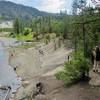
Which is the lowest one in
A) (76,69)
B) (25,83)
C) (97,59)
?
(25,83)

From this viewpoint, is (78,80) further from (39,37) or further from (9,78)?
(39,37)

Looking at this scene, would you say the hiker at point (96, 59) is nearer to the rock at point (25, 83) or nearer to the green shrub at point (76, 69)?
the green shrub at point (76, 69)

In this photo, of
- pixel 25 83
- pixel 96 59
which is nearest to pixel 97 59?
pixel 96 59

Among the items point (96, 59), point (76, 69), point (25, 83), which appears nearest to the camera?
point (76, 69)

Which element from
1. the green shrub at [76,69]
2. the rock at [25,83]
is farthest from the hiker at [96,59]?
the rock at [25,83]

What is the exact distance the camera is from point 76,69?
102ft

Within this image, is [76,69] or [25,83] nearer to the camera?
[76,69]

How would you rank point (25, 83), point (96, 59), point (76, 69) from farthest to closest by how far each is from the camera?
point (25, 83) → point (96, 59) → point (76, 69)

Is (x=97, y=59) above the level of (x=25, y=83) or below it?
above

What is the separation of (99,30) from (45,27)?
4733 inches

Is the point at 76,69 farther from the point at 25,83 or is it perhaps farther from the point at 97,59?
the point at 25,83

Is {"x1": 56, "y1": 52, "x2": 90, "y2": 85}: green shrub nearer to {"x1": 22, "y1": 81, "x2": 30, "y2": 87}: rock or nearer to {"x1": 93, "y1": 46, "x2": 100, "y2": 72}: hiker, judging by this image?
{"x1": 93, "y1": 46, "x2": 100, "y2": 72}: hiker

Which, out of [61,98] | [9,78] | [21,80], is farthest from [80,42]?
[61,98]

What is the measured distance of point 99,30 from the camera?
41219mm
